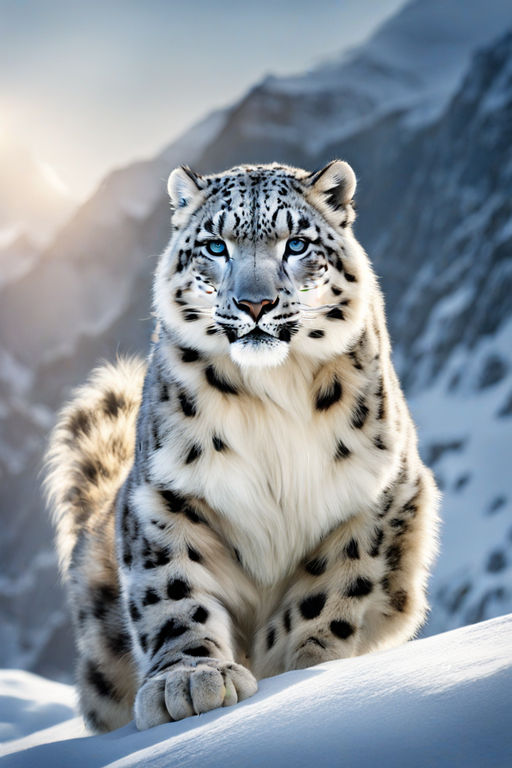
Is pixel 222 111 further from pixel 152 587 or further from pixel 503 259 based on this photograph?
pixel 152 587

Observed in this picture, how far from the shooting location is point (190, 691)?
2.24m

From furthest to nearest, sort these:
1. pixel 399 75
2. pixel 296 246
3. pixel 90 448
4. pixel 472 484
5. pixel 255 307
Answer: pixel 399 75, pixel 472 484, pixel 90 448, pixel 296 246, pixel 255 307

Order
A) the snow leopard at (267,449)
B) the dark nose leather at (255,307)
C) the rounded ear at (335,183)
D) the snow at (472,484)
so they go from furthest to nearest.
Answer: the snow at (472,484) → the rounded ear at (335,183) → the snow leopard at (267,449) → the dark nose leather at (255,307)

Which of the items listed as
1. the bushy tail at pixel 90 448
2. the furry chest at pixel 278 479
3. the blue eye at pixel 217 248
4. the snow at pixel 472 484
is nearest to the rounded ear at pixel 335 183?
the blue eye at pixel 217 248

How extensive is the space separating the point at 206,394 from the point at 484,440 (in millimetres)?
22339

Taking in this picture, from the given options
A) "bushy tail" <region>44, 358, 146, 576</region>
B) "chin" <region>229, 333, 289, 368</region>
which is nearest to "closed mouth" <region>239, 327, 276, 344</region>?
"chin" <region>229, 333, 289, 368</region>

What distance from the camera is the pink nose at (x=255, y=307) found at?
2.54 metres

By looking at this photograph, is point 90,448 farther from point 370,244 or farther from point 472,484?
point 370,244

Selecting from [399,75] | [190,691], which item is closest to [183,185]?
[190,691]

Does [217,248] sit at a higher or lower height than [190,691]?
higher

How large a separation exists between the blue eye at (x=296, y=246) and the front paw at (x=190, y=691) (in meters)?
1.21

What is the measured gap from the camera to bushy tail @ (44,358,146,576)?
3.91 metres

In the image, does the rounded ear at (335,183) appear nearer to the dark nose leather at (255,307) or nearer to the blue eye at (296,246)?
the blue eye at (296,246)

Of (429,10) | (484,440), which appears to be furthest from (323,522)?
(429,10)
